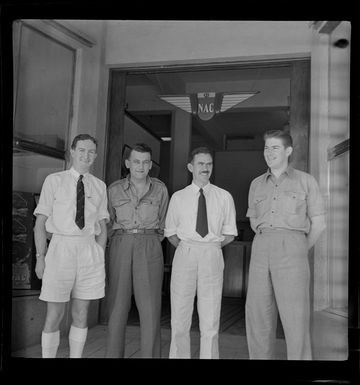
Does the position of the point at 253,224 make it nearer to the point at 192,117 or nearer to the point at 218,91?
the point at 192,117

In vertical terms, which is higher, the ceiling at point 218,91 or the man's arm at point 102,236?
the ceiling at point 218,91

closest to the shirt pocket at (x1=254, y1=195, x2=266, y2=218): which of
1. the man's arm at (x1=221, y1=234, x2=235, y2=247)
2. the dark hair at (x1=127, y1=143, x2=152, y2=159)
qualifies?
the man's arm at (x1=221, y1=234, x2=235, y2=247)

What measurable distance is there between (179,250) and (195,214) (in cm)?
28

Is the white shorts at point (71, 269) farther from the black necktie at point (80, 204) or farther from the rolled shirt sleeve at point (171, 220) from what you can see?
the rolled shirt sleeve at point (171, 220)

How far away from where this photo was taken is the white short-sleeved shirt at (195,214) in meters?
3.21

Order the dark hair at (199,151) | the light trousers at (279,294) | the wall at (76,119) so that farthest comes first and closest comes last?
the dark hair at (199,151)
the wall at (76,119)
the light trousers at (279,294)

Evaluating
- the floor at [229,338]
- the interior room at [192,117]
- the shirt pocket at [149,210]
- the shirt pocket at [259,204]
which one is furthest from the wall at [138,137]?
the floor at [229,338]

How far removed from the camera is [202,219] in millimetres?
3217

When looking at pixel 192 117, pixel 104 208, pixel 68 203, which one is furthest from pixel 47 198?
pixel 192 117

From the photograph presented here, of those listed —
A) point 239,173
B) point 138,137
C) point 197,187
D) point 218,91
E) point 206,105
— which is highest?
point 218,91

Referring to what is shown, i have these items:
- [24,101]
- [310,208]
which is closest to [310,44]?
[310,208]

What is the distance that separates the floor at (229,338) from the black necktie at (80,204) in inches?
28.3

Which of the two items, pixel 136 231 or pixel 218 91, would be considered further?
pixel 218 91

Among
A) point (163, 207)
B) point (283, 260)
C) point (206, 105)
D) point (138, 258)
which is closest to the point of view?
point (283, 260)
